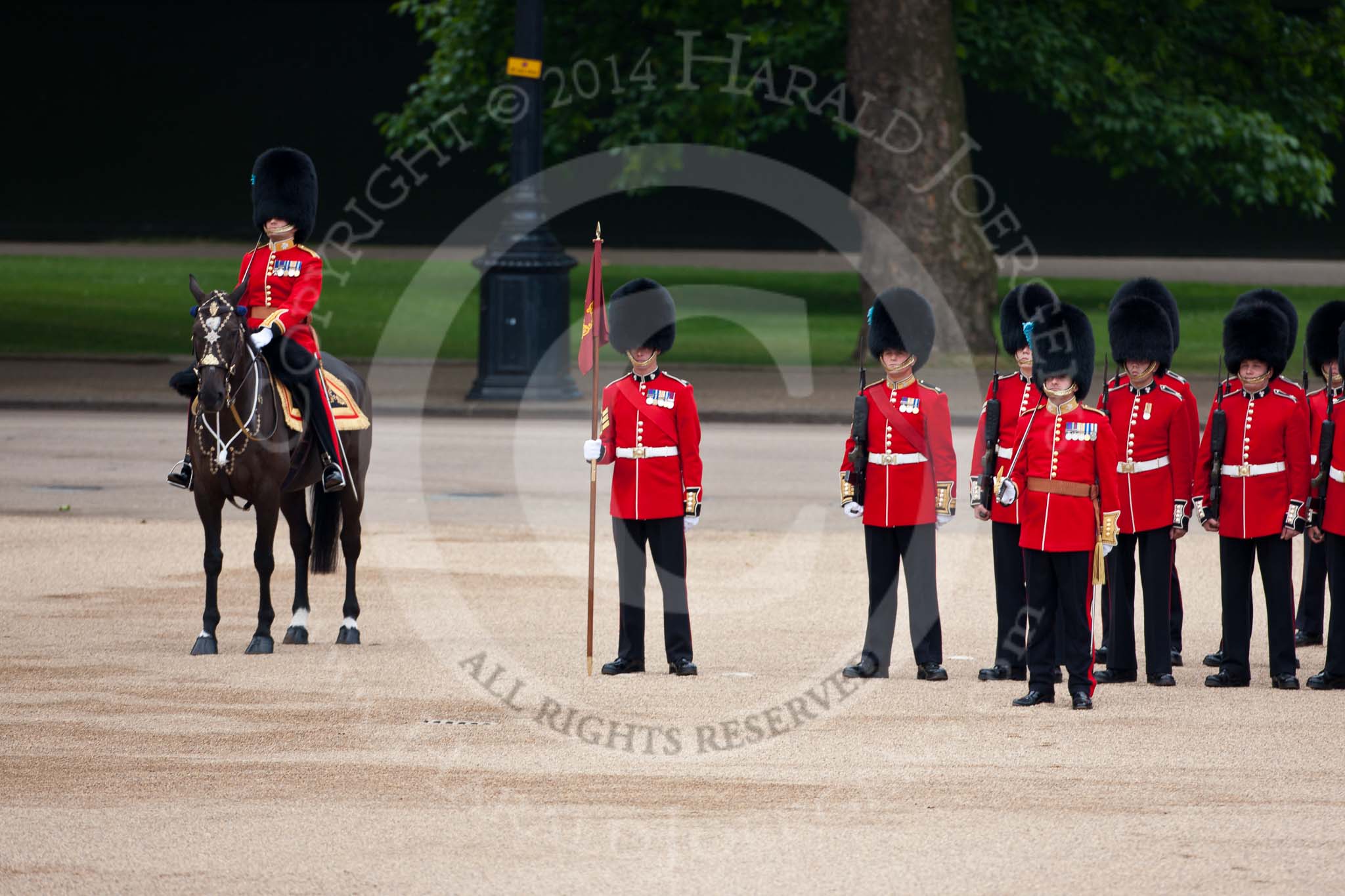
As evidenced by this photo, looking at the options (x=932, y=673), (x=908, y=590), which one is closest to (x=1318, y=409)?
(x=908, y=590)

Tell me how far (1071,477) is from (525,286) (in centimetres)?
1142

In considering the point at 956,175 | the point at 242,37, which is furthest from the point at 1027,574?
the point at 242,37

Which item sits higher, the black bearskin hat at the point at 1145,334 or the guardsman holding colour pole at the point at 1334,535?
the black bearskin hat at the point at 1145,334

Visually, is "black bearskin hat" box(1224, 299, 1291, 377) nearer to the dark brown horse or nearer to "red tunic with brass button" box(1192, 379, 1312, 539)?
"red tunic with brass button" box(1192, 379, 1312, 539)

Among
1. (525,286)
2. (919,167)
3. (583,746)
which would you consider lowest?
(583,746)

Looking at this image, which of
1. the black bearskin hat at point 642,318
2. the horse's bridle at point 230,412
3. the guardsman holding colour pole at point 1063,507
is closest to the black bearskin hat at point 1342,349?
the guardsman holding colour pole at point 1063,507

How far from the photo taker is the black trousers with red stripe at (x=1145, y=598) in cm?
838

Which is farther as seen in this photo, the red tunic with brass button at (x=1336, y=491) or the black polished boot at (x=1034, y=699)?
the red tunic with brass button at (x=1336, y=491)

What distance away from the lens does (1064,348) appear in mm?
7961

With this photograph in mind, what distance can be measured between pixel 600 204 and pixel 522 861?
30.8 m

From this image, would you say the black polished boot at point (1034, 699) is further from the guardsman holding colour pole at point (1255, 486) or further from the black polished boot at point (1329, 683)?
the black polished boot at point (1329, 683)

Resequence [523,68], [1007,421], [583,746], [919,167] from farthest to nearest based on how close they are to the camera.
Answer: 1. [919,167]
2. [523,68]
3. [1007,421]
4. [583,746]

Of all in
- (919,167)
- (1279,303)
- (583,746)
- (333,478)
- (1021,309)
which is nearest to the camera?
(583,746)

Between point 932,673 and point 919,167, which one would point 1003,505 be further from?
point 919,167
